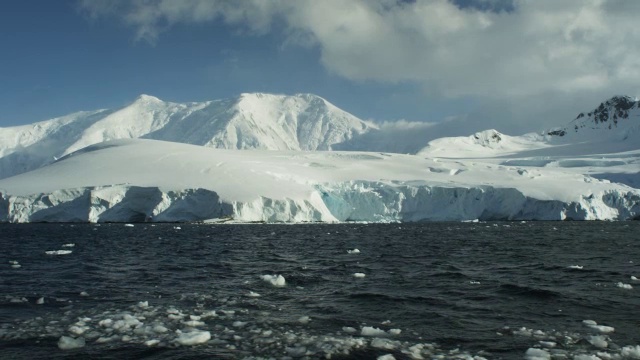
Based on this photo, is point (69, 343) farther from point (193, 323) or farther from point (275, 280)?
point (275, 280)

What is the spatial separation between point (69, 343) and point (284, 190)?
65614 mm

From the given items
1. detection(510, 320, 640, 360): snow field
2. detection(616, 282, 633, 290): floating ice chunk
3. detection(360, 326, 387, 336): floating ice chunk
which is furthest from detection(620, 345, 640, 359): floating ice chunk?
detection(616, 282, 633, 290): floating ice chunk

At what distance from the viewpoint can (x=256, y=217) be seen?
236 ft

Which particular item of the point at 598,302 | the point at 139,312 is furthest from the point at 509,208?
the point at 139,312

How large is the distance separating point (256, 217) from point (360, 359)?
62871 millimetres

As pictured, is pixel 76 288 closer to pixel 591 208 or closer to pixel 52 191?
pixel 52 191

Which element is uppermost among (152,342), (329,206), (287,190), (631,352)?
(287,190)

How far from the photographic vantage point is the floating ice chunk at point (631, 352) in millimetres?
9703

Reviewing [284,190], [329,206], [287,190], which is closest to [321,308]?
[284,190]

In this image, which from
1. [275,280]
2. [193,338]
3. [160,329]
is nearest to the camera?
[193,338]

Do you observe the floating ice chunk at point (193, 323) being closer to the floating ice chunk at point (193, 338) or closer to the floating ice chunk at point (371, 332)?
the floating ice chunk at point (193, 338)

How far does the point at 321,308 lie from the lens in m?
13.8

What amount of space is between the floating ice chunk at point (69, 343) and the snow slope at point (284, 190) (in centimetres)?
5909

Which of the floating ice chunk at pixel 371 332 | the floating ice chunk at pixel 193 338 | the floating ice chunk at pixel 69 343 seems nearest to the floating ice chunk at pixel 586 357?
the floating ice chunk at pixel 371 332
